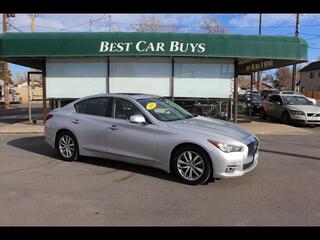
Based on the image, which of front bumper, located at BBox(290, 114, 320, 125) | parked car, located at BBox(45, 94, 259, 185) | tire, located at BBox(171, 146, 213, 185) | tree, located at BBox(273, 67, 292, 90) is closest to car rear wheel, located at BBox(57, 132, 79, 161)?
parked car, located at BBox(45, 94, 259, 185)

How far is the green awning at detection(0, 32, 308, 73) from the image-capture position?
49.5ft

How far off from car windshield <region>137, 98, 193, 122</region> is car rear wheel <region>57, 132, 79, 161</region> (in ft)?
5.88

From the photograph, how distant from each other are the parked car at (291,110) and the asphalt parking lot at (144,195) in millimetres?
9019

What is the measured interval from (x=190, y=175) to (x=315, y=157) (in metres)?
4.23

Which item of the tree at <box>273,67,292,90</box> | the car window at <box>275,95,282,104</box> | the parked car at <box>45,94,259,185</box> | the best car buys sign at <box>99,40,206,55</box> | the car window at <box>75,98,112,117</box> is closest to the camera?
the parked car at <box>45,94,259,185</box>

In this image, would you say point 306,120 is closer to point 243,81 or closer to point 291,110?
point 291,110

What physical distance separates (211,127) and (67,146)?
3.31 meters

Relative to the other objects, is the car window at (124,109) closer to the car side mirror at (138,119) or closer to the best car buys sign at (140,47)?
the car side mirror at (138,119)

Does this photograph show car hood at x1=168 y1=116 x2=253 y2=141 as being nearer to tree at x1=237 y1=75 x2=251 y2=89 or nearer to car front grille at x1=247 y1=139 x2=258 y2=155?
car front grille at x1=247 y1=139 x2=258 y2=155

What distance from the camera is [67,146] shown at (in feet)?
29.3

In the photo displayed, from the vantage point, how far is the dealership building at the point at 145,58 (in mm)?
15102

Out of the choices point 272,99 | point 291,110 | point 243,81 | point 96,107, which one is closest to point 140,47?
point 96,107
